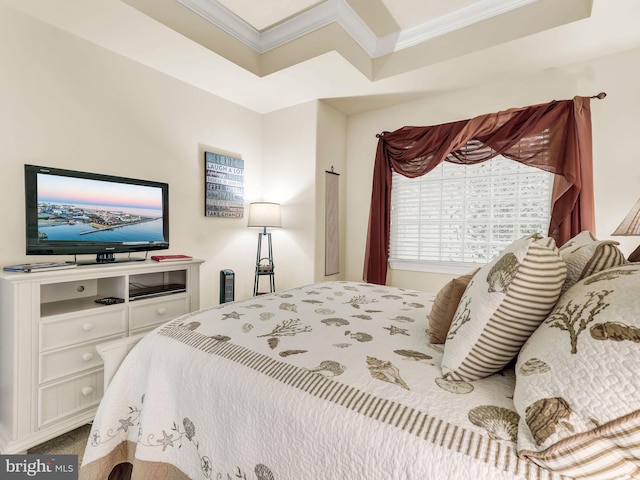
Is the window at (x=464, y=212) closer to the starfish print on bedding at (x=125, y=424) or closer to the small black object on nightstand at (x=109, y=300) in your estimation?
→ the small black object on nightstand at (x=109, y=300)

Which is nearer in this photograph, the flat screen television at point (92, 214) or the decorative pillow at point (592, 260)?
the decorative pillow at point (592, 260)

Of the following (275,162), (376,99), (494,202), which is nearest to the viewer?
(494,202)

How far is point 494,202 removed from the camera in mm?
3027

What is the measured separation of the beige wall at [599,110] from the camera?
8.02 feet

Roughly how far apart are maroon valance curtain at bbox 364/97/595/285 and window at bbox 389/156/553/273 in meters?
0.15

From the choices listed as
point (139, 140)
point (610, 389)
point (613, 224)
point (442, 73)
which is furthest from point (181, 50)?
point (613, 224)

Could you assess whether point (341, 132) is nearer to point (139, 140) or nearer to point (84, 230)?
point (139, 140)

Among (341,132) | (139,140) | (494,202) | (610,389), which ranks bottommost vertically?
(610,389)

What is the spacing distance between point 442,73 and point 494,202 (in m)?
1.26

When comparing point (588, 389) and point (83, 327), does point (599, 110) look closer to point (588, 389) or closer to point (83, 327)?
point (588, 389)

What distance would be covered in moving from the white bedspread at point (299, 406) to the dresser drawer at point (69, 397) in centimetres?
85

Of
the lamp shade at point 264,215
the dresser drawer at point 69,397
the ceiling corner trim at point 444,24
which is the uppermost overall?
the ceiling corner trim at point 444,24

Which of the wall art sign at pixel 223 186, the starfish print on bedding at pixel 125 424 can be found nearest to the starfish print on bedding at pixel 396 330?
the starfish print on bedding at pixel 125 424

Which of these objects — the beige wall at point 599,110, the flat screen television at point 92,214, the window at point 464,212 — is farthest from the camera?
the window at point 464,212
